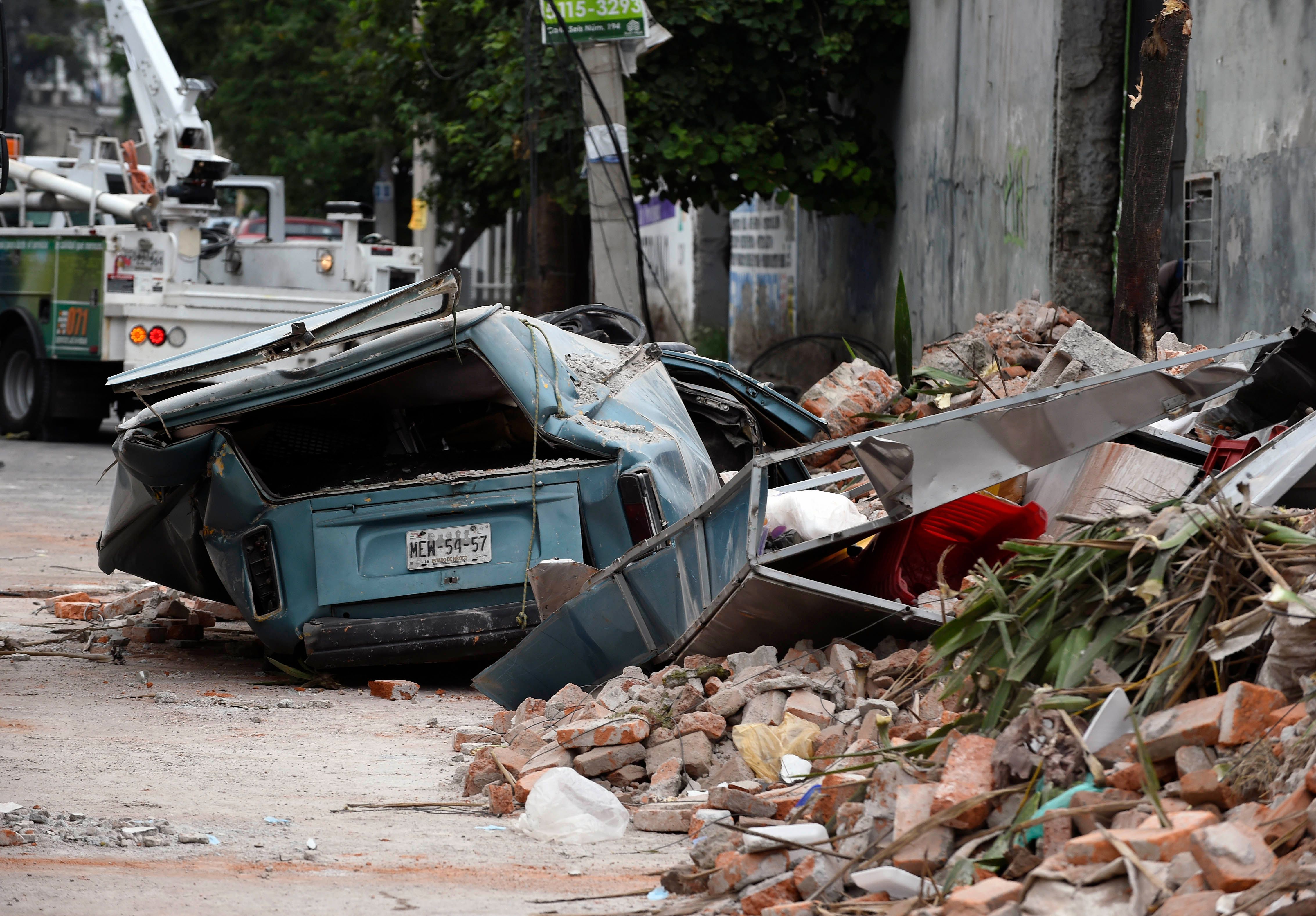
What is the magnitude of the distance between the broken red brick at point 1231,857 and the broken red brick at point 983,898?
0.32 metres

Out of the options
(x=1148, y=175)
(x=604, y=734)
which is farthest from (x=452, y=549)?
(x=1148, y=175)

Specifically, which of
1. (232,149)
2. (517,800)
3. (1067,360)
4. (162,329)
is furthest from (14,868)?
(232,149)

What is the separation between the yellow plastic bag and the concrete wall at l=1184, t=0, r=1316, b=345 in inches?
151

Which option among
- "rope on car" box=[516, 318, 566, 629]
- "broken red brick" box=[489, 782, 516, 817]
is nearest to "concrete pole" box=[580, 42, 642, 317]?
"rope on car" box=[516, 318, 566, 629]

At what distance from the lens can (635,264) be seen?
10.5 meters

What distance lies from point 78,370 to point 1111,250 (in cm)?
946

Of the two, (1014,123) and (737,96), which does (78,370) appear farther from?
(1014,123)

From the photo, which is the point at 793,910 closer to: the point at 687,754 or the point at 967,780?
the point at 967,780

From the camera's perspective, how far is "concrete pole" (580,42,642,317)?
33.6 ft

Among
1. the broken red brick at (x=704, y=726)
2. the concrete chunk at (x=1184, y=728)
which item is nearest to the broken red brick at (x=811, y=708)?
the broken red brick at (x=704, y=726)

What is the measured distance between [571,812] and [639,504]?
1.78m

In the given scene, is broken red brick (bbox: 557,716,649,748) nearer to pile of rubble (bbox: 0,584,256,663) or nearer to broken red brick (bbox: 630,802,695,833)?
broken red brick (bbox: 630,802,695,833)

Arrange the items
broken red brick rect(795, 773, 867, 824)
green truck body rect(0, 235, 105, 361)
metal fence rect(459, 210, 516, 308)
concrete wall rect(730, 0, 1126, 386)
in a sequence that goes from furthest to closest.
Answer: metal fence rect(459, 210, 516, 308) → green truck body rect(0, 235, 105, 361) → concrete wall rect(730, 0, 1126, 386) → broken red brick rect(795, 773, 867, 824)

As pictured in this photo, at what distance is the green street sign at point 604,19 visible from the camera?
386 inches
